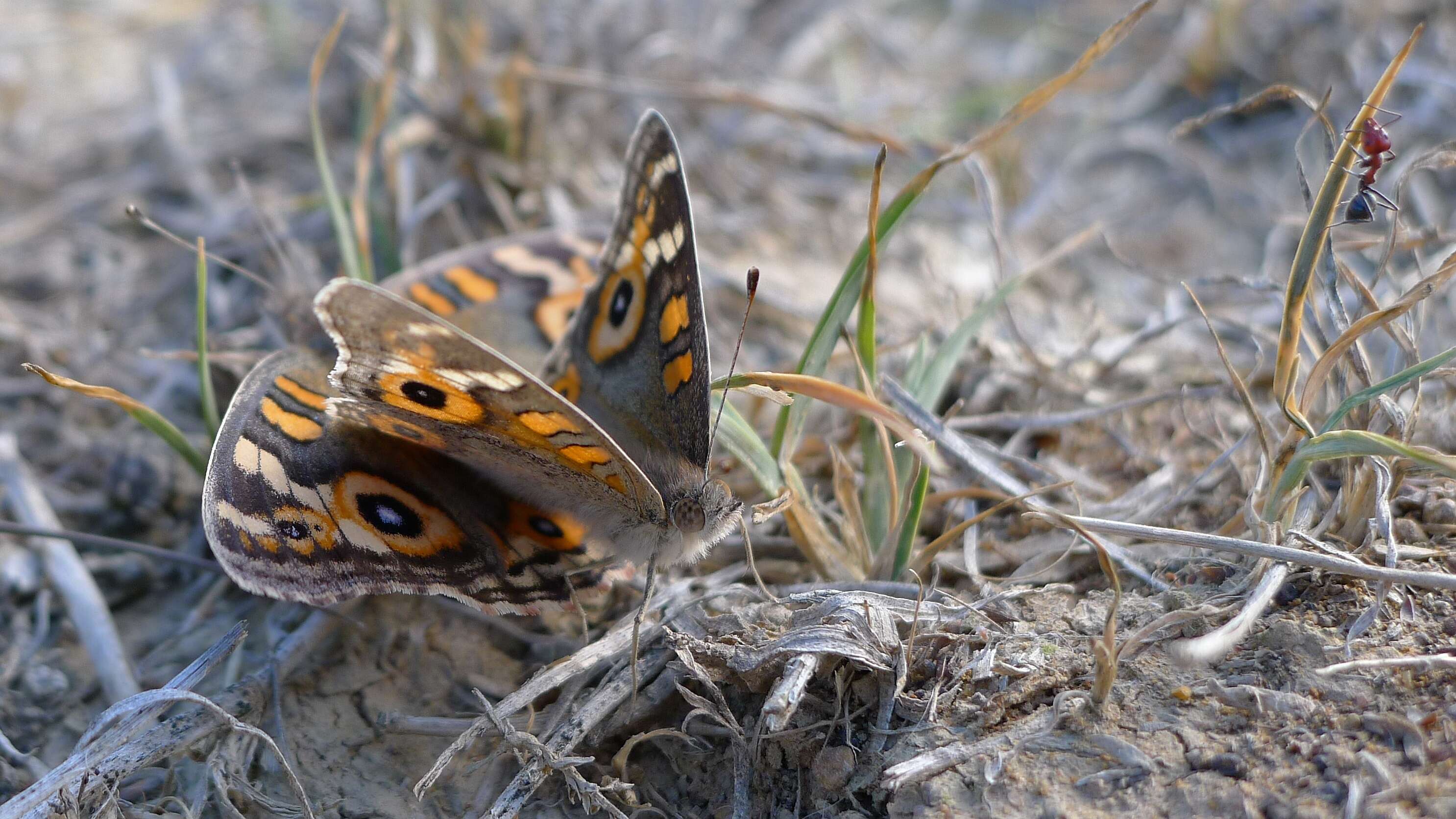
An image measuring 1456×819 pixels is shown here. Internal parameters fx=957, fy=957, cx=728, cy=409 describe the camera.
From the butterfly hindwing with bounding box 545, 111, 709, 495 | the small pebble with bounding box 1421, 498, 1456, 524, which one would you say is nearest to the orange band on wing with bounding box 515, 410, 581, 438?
the butterfly hindwing with bounding box 545, 111, 709, 495

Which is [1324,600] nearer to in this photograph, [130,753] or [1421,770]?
[1421,770]

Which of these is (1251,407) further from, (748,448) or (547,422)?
(547,422)

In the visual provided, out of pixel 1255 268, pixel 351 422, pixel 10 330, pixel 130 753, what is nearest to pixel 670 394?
pixel 351 422

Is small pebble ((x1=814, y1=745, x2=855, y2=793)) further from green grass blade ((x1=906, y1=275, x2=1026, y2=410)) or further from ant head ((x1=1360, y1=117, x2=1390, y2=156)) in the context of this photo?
ant head ((x1=1360, y1=117, x2=1390, y2=156))

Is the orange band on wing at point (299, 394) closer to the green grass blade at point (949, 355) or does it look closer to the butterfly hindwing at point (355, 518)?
the butterfly hindwing at point (355, 518)

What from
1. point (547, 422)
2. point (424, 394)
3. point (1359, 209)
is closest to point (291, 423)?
point (424, 394)

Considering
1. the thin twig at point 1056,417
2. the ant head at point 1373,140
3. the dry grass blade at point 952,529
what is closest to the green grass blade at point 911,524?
the dry grass blade at point 952,529
